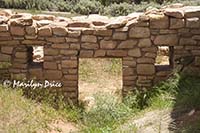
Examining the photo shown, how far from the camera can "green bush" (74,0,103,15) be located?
14.6 meters

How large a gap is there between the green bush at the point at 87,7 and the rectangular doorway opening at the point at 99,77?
4692mm

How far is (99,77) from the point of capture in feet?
31.4

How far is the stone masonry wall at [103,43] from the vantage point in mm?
7938

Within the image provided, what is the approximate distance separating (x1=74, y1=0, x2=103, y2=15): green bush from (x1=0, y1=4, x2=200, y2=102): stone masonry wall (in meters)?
6.46

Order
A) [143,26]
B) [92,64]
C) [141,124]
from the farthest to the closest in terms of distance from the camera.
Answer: [92,64] < [143,26] < [141,124]

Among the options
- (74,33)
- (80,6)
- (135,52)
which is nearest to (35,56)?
(74,33)

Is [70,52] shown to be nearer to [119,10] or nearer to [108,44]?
[108,44]

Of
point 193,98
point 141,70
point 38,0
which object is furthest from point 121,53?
point 38,0

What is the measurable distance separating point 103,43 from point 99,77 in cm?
169

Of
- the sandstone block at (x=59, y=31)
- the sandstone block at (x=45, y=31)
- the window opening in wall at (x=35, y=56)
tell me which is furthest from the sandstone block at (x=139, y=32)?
the window opening in wall at (x=35, y=56)

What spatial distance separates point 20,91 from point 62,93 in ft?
2.58

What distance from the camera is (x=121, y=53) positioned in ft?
26.3

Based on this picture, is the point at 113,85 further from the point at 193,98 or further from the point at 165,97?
the point at 193,98

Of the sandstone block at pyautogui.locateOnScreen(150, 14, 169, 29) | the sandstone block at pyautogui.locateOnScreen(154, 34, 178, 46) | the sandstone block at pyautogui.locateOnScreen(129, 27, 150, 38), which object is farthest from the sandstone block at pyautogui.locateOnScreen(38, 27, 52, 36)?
the sandstone block at pyautogui.locateOnScreen(154, 34, 178, 46)
